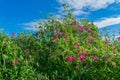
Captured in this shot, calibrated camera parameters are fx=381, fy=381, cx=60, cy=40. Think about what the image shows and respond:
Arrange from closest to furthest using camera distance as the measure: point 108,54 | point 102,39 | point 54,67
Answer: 1. point 108,54
2. point 54,67
3. point 102,39

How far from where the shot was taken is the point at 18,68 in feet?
29.8

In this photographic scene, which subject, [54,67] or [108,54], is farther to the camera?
[54,67]

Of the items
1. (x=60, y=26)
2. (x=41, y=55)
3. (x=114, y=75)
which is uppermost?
(x=60, y=26)

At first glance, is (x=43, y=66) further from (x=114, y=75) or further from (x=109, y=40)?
(x=109, y=40)

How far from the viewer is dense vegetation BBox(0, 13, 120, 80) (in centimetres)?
928

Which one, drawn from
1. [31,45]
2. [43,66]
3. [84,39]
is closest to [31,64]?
[43,66]

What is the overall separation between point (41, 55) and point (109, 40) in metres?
2.92

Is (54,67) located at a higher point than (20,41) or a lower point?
lower

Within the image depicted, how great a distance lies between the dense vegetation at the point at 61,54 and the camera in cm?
928

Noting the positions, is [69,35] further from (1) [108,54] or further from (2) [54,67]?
(1) [108,54]

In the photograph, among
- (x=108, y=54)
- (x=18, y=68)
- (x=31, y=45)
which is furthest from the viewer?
(x=31, y=45)

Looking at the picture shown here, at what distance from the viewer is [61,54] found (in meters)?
10.5

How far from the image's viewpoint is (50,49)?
11203 millimetres

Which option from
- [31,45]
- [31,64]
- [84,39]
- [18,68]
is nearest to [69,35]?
[84,39]
